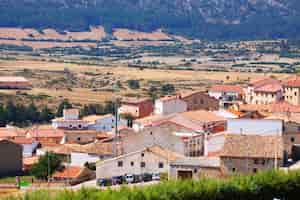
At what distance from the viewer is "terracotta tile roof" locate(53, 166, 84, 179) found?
152 feet

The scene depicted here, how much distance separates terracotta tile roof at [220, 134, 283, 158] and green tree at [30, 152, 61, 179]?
9998mm

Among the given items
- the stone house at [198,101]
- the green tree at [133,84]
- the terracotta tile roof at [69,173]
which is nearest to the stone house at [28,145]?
the terracotta tile roof at [69,173]

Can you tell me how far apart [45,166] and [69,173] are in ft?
4.51

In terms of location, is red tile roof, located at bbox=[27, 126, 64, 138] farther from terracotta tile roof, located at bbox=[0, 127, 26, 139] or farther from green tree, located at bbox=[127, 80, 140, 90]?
green tree, located at bbox=[127, 80, 140, 90]

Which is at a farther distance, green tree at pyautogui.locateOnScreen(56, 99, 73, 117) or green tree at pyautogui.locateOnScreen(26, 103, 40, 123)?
green tree at pyautogui.locateOnScreen(56, 99, 73, 117)

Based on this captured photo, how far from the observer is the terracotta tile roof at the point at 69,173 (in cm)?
4628

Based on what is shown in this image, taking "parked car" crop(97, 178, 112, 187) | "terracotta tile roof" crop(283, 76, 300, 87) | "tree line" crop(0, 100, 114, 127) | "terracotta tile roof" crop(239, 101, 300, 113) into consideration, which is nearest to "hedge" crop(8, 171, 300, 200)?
"parked car" crop(97, 178, 112, 187)

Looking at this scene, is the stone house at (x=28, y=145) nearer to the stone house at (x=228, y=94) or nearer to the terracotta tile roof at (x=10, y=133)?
the terracotta tile roof at (x=10, y=133)

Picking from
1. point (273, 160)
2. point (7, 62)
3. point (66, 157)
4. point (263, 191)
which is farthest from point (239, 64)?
point (263, 191)

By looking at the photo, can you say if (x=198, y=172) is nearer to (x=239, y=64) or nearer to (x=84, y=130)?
(x=84, y=130)

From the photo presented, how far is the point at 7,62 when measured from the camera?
5428 inches

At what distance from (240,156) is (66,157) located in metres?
15.1

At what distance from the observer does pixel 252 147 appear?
134 feet

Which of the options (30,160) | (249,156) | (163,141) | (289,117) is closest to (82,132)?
(30,160)
